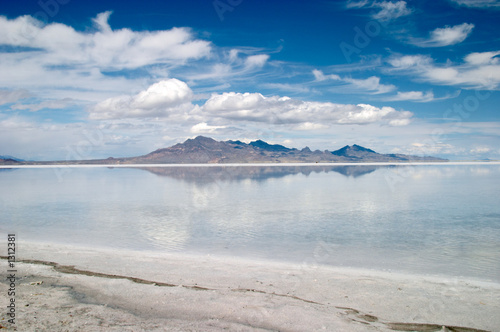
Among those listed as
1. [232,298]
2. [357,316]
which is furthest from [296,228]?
[357,316]

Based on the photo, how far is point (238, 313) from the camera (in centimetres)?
920

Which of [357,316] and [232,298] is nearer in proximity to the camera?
[357,316]

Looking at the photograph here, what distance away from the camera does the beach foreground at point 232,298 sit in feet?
28.5

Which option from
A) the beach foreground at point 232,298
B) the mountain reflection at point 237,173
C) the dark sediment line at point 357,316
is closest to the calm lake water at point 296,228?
the beach foreground at point 232,298

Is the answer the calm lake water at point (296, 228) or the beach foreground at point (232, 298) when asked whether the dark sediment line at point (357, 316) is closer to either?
the beach foreground at point (232, 298)

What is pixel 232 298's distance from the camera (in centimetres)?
1026

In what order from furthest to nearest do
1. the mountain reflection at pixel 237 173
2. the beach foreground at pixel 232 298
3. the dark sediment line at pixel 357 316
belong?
the mountain reflection at pixel 237 173 → the dark sediment line at pixel 357 316 → the beach foreground at pixel 232 298

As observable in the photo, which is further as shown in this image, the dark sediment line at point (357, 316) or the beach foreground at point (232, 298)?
the dark sediment line at point (357, 316)

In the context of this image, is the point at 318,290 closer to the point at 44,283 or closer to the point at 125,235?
the point at 44,283

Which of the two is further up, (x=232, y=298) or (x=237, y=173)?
(x=232, y=298)

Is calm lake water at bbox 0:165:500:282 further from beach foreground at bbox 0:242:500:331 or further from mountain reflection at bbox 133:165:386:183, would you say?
mountain reflection at bbox 133:165:386:183

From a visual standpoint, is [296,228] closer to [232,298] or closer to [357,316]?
[232,298]

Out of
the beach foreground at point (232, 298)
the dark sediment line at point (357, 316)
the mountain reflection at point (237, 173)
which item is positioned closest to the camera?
the beach foreground at point (232, 298)

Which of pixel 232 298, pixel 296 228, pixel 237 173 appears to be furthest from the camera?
pixel 237 173
